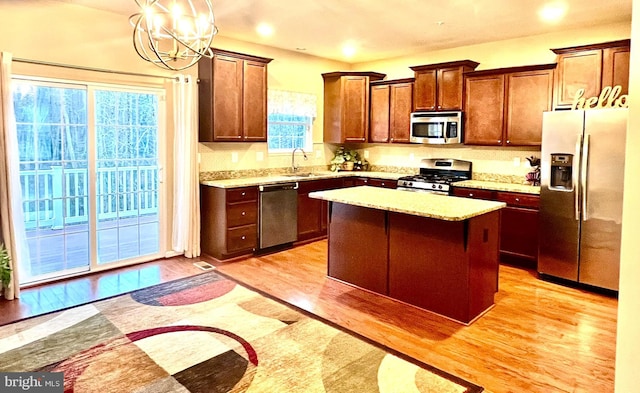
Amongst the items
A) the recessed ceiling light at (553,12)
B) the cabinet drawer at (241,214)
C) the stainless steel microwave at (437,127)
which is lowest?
the cabinet drawer at (241,214)

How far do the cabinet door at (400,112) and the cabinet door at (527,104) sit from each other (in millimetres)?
1469

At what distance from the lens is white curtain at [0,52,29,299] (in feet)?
12.6

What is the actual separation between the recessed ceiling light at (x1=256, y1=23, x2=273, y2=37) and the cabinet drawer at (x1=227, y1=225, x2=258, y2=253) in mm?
2395

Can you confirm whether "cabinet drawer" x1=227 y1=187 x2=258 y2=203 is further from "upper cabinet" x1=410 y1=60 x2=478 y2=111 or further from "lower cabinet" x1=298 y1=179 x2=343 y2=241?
"upper cabinet" x1=410 y1=60 x2=478 y2=111

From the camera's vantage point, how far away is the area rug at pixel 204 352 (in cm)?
264

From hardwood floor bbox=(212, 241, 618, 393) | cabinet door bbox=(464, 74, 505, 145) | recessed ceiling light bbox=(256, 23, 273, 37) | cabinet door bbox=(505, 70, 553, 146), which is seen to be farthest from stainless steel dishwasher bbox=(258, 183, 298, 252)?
cabinet door bbox=(505, 70, 553, 146)

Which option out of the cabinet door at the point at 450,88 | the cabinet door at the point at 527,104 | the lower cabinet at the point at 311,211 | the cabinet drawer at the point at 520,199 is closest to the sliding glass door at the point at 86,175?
the lower cabinet at the point at 311,211

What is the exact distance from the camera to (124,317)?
3562 mm

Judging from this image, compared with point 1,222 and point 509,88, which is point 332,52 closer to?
point 509,88

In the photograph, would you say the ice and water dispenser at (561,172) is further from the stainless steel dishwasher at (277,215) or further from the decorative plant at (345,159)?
the decorative plant at (345,159)

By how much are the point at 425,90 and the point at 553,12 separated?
76.1 inches

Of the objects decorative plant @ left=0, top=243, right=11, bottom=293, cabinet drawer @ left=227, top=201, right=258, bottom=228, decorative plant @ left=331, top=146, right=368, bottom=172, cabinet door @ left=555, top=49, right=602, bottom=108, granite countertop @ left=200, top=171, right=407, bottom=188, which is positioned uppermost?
cabinet door @ left=555, top=49, right=602, bottom=108

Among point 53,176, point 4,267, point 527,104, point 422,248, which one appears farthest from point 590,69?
point 4,267

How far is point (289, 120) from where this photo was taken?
6758 millimetres
